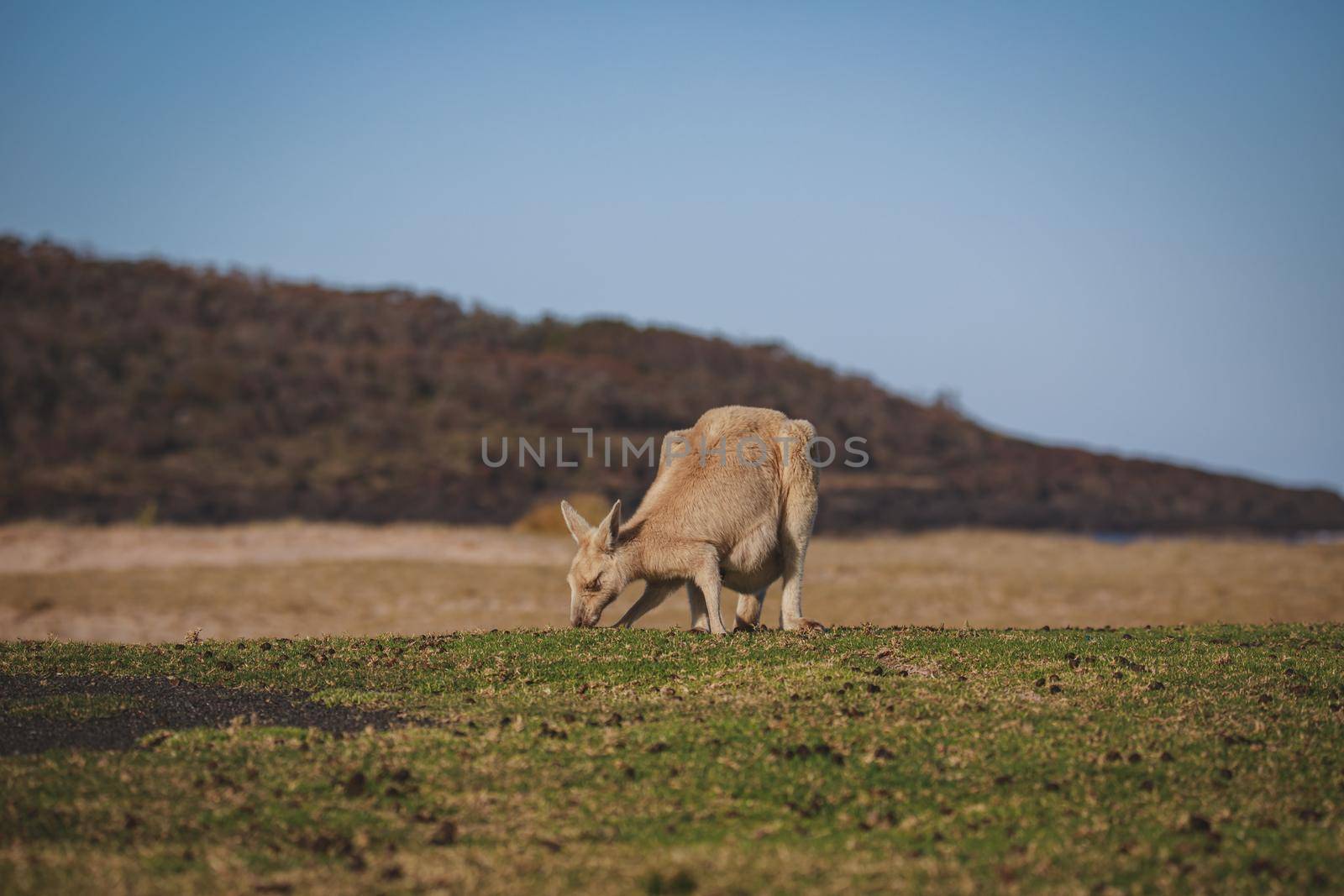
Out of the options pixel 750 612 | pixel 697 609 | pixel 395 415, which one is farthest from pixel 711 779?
pixel 395 415

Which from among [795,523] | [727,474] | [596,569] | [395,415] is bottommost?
[596,569]

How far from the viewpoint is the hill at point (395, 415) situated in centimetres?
4928

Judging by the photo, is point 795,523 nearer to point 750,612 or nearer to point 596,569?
point 750,612

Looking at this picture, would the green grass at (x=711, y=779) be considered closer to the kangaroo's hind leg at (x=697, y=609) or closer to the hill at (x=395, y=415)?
the kangaroo's hind leg at (x=697, y=609)

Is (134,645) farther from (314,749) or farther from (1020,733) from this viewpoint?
(1020,733)

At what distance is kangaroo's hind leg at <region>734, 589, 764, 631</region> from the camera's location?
44.8ft

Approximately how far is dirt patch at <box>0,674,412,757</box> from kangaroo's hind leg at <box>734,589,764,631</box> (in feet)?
16.0

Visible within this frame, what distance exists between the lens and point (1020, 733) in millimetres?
9008

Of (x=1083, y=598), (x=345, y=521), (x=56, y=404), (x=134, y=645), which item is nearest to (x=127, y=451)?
(x=56, y=404)

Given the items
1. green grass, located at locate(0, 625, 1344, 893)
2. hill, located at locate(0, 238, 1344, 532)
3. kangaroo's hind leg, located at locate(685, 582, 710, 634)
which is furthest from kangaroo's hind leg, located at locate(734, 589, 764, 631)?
hill, located at locate(0, 238, 1344, 532)

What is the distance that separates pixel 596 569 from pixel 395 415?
1862 inches

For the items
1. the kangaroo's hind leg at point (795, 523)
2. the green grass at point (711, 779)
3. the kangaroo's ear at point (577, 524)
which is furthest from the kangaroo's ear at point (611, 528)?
the kangaroo's hind leg at point (795, 523)

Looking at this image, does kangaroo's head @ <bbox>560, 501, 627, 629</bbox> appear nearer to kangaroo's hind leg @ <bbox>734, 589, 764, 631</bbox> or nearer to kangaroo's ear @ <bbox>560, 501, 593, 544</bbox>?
kangaroo's ear @ <bbox>560, 501, 593, 544</bbox>

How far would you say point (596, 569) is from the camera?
1236 centimetres
